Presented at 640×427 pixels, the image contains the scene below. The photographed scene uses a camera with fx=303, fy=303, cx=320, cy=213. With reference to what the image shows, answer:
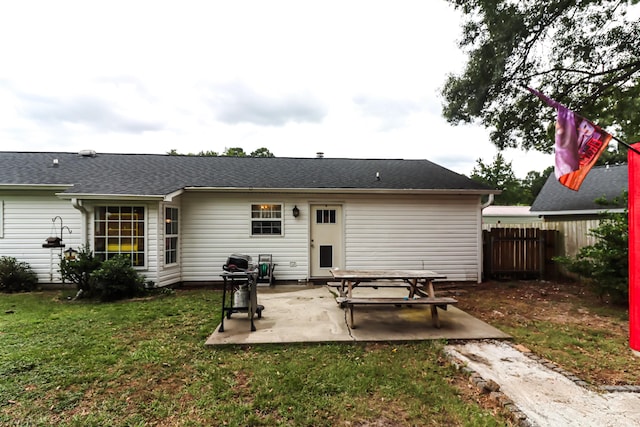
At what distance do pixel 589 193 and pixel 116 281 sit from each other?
48.2ft

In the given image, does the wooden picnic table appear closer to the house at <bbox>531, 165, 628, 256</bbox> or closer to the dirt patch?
the dirt patch

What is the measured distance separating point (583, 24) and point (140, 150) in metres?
47.3

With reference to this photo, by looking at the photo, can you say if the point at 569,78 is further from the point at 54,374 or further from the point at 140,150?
the point at 140,150

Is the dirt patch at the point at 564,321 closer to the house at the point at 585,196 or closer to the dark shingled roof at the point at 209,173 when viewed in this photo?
the dark shingled roof at the point at 209,173

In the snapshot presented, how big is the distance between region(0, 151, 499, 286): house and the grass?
138 inches

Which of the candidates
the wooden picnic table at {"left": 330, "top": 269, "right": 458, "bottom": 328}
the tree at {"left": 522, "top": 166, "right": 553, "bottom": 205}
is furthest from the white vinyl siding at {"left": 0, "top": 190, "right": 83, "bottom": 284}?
the tree at {"left": 522, "top": 166, "right": 553, "bottom": 205}

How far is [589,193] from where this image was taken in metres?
10.7

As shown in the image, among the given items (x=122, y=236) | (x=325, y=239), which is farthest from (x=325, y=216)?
(x=122, y=236)

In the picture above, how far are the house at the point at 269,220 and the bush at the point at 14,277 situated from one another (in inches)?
9.0

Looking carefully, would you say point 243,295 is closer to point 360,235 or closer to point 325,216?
point 325,216

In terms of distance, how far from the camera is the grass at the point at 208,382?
237cm

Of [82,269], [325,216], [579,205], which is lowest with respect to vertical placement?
[82,269]

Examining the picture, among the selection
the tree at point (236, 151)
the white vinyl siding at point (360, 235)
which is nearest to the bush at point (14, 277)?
the white vinyl siding at point (360, 235)

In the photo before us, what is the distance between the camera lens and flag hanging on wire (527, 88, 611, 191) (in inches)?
94.6
